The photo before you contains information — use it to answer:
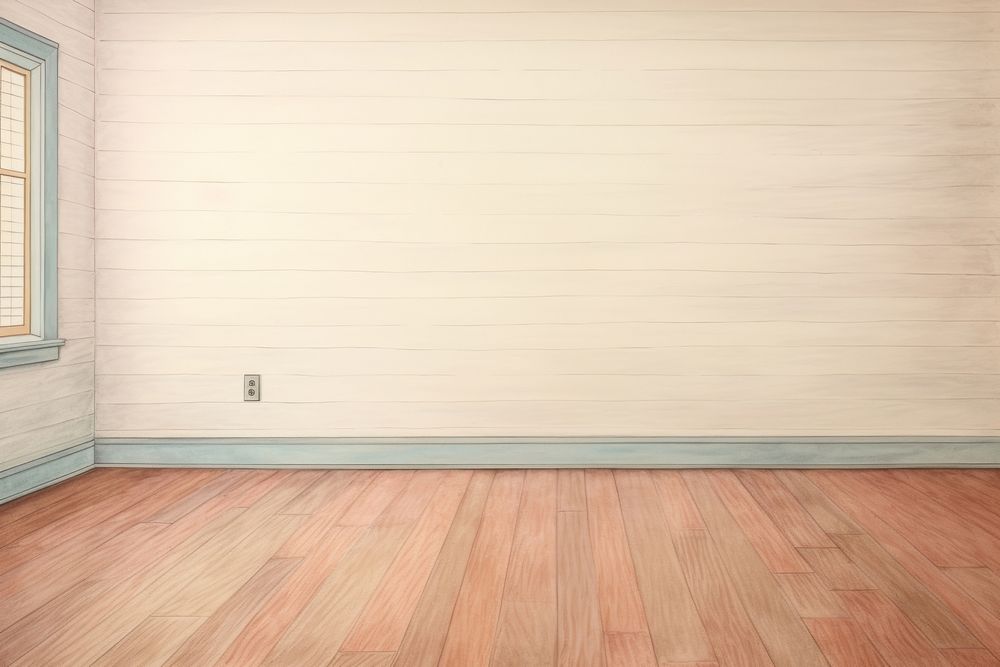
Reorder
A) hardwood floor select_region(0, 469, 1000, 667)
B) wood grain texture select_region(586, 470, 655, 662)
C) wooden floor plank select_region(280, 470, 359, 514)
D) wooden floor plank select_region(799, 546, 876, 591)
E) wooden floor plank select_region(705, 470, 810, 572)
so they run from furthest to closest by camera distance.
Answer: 1. wooden floor plank select_region(280, 470, 359, 514)
2. wooden floor plank select_region(705, 470, 810, 572)
3. wooden floor plank select_region(799, 546, 876, 591)
4. wood grain texture select_region(586, 470, 655, 662)
5. hardwood floor select_region(0, 469, 1000, 667)

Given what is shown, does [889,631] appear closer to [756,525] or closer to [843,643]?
[843,643]

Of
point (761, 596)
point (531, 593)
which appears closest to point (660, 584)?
point (761, 596)

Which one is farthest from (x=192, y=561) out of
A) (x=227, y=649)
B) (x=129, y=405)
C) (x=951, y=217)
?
(x=951, y=217)

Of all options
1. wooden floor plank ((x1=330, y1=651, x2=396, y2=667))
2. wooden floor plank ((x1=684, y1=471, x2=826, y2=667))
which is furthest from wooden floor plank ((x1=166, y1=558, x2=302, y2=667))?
wooden floor plank ((x1=684, y1=471, x2=826, y2=667))

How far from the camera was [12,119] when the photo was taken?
318 cm

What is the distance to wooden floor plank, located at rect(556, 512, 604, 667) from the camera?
1.83m

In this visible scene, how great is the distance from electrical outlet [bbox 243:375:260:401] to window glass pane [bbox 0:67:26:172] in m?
→ 1.33

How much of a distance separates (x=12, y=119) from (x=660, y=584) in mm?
3188

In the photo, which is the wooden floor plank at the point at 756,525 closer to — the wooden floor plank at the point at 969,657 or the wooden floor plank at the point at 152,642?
the wooden floor plank at the point at 969,657

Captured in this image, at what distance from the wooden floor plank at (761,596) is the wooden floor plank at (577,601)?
1.40 feet

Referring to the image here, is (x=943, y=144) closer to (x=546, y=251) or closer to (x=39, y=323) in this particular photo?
(x=546, y=251)

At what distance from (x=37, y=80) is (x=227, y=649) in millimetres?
2735

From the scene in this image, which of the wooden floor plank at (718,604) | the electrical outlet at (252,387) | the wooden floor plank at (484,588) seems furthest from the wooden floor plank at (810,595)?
the electrical outlet at (252,387)

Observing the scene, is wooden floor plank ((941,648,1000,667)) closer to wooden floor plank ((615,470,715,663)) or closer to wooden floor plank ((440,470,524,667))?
wooden floor plank ((615,470,715,663))
